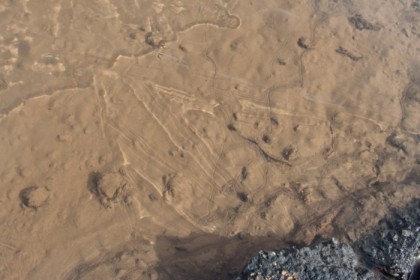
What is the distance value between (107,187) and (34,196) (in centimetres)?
84

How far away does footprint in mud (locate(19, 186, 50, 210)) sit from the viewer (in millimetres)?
4375

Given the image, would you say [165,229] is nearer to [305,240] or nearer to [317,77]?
[305,240]

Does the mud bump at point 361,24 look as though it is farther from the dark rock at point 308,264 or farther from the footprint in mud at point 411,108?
the dark rock at point 308,264

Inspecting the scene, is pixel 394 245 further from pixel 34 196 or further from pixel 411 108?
pixel 34 196

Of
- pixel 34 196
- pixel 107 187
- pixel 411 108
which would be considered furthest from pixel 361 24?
pixel 34 196

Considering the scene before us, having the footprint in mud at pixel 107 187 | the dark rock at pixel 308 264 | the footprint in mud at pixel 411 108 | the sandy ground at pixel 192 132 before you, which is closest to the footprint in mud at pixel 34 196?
the sandy ground at pixel 192 132

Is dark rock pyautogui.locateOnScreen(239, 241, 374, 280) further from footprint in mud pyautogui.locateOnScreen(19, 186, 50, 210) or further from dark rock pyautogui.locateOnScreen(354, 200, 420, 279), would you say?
footprint in mud pyautogui.locateOnScreen(19, 186, 50, 210)

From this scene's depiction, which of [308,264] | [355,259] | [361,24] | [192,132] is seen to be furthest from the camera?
[361,24]

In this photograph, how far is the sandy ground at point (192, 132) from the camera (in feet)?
14.3

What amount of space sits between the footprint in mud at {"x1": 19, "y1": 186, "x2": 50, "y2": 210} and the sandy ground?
2cm

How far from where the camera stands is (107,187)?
4.55 meters

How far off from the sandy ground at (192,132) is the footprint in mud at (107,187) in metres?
0.02

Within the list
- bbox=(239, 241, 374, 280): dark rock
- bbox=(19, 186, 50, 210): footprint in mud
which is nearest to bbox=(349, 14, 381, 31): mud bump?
bbox=(239, 241, 374, 280): dark rock

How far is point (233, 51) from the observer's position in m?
5.76
